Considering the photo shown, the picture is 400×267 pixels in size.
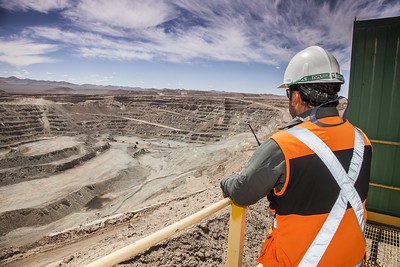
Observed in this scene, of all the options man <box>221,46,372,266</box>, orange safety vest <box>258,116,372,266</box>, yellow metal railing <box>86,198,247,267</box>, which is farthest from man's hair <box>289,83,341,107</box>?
yellow metal railing <box>86,198,247,267</box>

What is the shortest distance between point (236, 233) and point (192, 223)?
0.42 m

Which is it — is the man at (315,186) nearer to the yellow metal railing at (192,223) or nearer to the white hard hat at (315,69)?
the white hard hat at (315,69)

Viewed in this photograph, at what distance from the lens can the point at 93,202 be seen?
18.4m

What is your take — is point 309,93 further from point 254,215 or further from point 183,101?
point 183,101

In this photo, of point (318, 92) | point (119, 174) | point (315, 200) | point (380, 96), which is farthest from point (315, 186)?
point (119, 174)

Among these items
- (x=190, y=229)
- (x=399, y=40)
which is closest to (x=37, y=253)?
(x=190, y=229)

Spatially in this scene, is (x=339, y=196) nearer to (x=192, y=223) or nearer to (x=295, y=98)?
(x=295, y=98)

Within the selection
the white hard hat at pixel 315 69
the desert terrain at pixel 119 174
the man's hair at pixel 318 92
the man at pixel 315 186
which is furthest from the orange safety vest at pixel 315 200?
the desert terrain at pixel 119 174

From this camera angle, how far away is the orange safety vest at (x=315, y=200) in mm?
1210

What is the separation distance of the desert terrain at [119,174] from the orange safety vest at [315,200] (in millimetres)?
2428

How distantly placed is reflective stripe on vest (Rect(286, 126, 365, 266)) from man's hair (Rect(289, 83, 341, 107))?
28 cm

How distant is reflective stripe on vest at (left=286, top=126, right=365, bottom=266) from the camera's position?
1231mm

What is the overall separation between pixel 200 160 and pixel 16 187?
15.2m

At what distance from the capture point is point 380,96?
3.61 m
